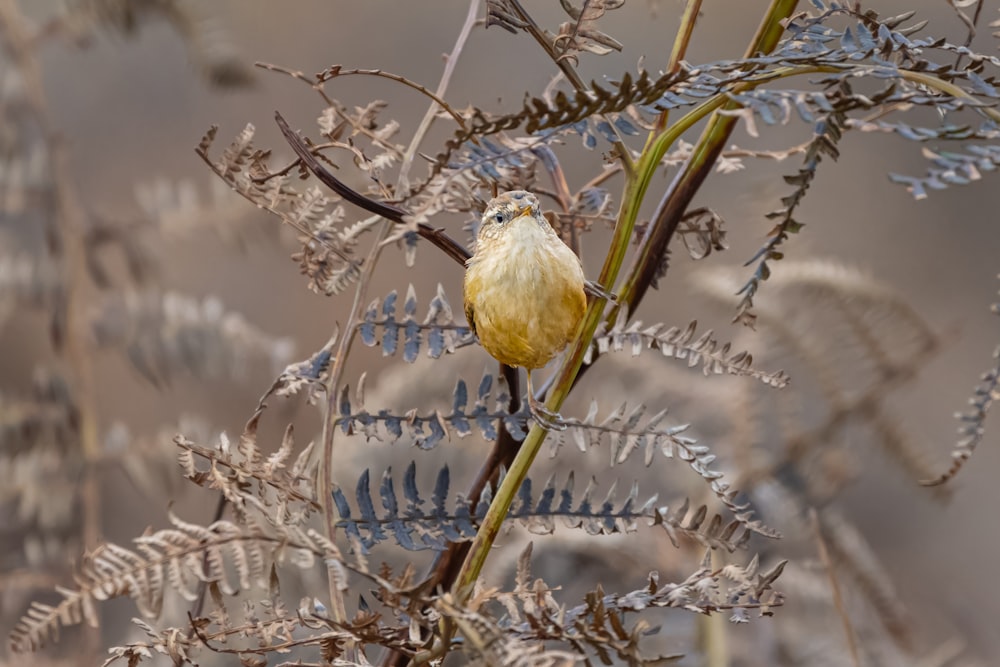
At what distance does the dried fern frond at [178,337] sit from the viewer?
824 mm

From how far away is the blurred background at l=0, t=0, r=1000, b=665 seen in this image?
2.89 ft

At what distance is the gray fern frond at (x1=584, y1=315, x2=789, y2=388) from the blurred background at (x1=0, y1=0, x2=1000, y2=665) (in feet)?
1.89

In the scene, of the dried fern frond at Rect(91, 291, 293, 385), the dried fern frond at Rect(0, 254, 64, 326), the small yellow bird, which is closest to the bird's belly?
the small yellow bird

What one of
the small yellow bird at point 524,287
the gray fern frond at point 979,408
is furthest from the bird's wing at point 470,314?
the gray fern frond at point 979,408

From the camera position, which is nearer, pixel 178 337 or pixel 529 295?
pixel 529 295

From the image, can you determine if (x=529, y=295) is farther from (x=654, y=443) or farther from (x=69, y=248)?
(x=69, y=248)

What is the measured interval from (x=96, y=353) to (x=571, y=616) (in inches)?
30.3

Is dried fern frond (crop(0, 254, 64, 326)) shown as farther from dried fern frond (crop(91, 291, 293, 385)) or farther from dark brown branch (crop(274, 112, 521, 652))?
dark brown branch (crop(274, 112, 521, 652))

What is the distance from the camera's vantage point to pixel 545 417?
25 centimetres

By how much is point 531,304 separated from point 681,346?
50 mm

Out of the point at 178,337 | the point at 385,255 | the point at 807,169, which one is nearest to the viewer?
the point at 807,169

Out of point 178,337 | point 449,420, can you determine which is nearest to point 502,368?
point 449,420

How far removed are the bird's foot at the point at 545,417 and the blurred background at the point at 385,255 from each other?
0.60 metres

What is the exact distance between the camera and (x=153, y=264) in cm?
91
